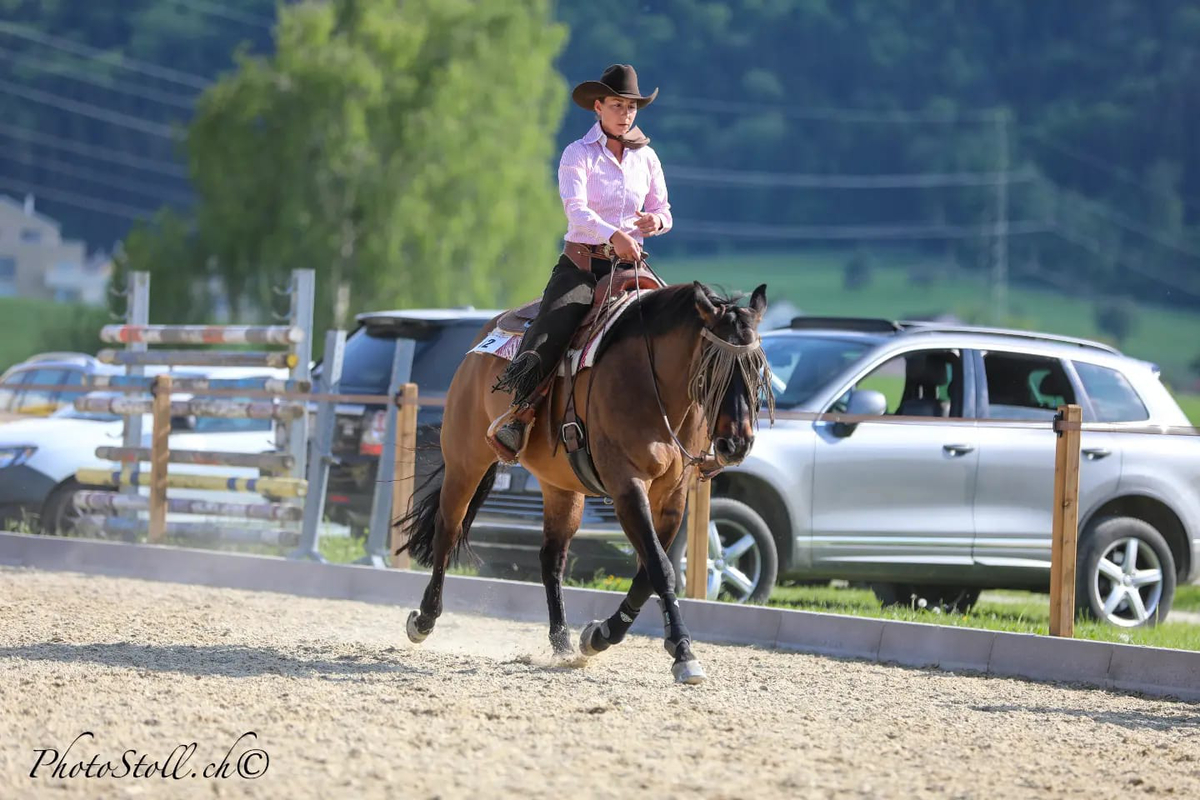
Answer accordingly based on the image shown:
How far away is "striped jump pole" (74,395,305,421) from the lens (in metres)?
13.4

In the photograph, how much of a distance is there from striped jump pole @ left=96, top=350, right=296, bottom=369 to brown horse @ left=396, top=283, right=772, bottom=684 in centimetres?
530

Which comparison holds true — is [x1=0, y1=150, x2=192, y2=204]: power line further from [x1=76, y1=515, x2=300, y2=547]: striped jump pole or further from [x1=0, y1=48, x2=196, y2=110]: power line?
[x1=76, y1=515, x2=300, y2=547]: striped jump pole

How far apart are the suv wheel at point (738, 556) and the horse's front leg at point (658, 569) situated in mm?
3157

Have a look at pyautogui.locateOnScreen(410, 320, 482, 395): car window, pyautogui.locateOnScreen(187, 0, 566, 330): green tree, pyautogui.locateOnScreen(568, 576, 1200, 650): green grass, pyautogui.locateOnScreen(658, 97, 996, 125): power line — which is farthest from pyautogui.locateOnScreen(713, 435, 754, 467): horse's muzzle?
pyautogui.locateOnScreen(658, 97, 996, 125): power line

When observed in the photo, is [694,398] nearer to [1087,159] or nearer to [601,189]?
[601,189]

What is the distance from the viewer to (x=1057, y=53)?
125 meters

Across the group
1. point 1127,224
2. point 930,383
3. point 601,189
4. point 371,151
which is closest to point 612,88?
point 601,189

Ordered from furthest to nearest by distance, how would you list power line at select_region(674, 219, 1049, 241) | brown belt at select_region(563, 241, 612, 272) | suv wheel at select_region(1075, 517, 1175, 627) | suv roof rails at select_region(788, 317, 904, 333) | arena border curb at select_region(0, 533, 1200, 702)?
power line at select_region(674, 219, 1049, 241) → suv roof rails at select_region(788, 317, 904, 333) → suv wheel at select_region(1075, 517, 1175, 627) → arena border curb at select_region(0, 533, 1200, 702) → brown belt at select_region(563, 241, 612, 272)

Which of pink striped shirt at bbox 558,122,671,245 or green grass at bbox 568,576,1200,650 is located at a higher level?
pink striped shirt at bbox 558,122,671,245

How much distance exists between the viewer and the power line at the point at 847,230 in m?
113

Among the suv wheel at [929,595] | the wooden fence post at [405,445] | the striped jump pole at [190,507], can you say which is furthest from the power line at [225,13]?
the wooden fence post at [405,445]

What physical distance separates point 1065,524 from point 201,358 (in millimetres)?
8180

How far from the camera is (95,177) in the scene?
99188 mm

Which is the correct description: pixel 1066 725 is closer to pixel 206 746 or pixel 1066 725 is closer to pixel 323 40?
pixel 206 746
